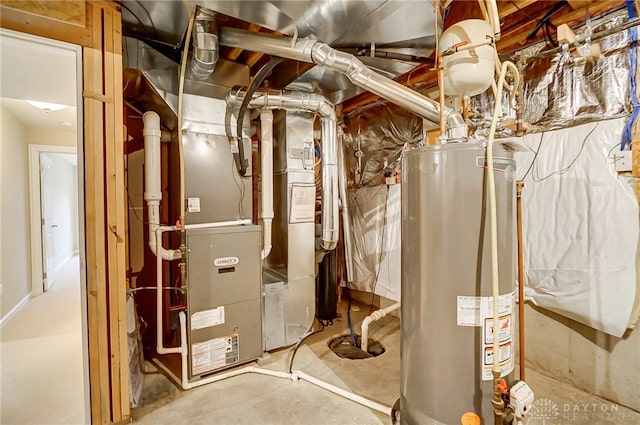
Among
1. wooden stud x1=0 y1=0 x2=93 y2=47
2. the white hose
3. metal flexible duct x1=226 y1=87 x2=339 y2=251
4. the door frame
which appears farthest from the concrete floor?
the door frame

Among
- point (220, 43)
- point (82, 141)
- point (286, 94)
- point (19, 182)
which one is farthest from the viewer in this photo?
point (19, 182)

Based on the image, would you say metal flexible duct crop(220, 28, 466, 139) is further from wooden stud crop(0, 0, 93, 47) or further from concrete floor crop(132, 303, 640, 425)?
concrete floor crop(132, 303, 640, 425)

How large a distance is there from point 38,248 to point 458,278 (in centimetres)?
525

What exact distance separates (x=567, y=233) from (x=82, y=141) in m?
3.10

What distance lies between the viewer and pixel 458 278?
1.28m

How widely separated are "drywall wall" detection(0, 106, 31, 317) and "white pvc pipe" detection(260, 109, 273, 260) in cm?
295

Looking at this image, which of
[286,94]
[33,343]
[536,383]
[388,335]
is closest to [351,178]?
[286,94]

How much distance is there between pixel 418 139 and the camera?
9.96 ft

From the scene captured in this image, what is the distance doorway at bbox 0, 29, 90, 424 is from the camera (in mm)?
1658

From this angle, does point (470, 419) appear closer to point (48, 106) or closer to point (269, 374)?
point (269, 374)

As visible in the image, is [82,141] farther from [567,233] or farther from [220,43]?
[567,233]

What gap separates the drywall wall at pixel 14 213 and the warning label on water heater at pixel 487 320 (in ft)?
14.6

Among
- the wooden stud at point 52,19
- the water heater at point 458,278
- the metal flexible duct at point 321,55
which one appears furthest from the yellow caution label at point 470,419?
the wooden stud at point 52,19

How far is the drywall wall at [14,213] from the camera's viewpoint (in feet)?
10.5
